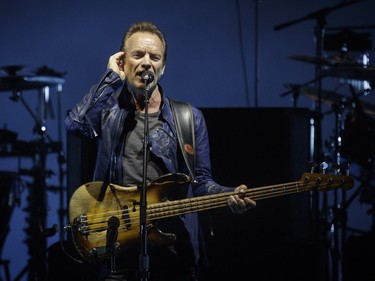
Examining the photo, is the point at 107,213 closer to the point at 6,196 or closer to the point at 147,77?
the point at 147,77

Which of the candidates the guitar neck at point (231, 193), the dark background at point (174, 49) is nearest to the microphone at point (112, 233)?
the guitar neck at point (231, 193)

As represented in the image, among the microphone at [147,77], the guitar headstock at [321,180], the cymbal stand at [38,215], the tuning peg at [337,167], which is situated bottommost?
the cymbal stand at [38,215]

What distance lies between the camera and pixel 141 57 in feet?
10.0

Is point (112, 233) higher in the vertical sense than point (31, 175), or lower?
higher

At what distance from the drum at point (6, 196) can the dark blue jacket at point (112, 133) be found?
2.97 m

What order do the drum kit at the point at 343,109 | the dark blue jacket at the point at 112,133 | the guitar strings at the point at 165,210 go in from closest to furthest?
the guitar strings at the point at 165,210, the dark blue jacket at the point at 112,133, the drum kit at the point at 343,109

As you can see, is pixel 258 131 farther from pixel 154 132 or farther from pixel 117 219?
pixel 117 219

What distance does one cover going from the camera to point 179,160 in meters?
3.10

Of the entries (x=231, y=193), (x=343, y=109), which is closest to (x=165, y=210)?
(x=231, y=193)

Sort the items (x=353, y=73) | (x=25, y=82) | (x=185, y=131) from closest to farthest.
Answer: (x=185, y=131) → (x=353, y=73) → (x=25, y=82)

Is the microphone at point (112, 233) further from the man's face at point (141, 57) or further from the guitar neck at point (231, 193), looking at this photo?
the man's face at point (141, 57)

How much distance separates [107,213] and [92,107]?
556 millimetres

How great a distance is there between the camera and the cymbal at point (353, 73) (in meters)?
4.52

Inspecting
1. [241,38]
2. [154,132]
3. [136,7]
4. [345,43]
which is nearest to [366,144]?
[345,43]
